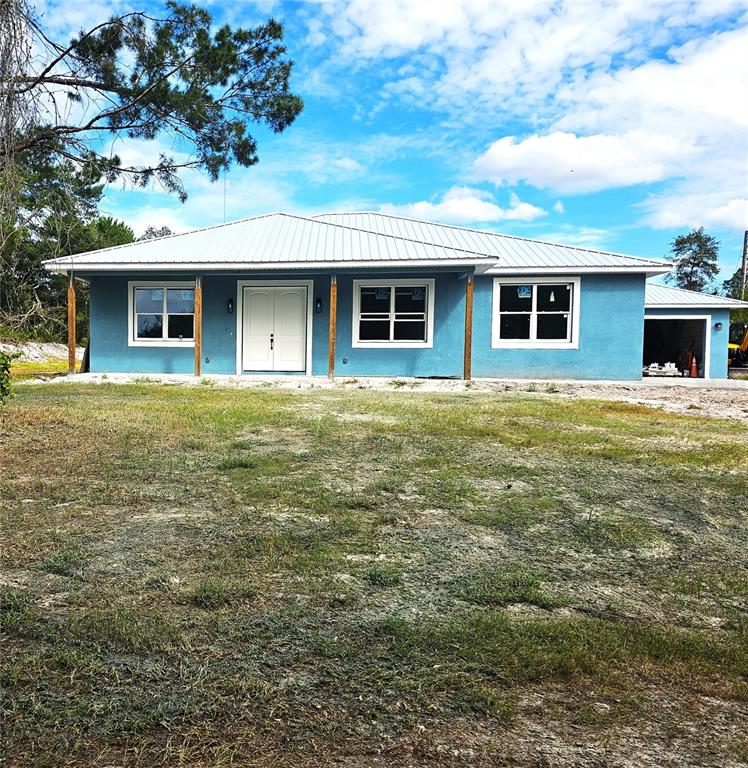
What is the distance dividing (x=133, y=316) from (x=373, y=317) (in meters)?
6.13

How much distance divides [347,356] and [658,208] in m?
44.9

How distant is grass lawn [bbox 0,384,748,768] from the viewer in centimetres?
146

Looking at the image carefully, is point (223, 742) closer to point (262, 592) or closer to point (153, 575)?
point (262, 592)

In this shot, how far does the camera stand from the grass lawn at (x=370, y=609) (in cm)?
146

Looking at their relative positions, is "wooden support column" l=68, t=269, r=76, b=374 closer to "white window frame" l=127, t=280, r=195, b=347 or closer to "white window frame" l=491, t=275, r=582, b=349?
"white window frame" l=127, t=280, r=195, b=347

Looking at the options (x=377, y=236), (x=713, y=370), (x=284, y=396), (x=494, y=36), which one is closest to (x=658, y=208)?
(x=713, y=370)

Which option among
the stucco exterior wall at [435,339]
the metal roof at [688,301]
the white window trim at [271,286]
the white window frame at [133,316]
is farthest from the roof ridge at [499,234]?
the white window frame at [133,316]

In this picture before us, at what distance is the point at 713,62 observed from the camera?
8.27m

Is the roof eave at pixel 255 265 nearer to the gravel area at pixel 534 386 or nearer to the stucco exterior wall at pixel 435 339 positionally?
the stucco exterior wall at pixel 435 339

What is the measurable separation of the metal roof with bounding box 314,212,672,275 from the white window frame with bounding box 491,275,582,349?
1.18 ft

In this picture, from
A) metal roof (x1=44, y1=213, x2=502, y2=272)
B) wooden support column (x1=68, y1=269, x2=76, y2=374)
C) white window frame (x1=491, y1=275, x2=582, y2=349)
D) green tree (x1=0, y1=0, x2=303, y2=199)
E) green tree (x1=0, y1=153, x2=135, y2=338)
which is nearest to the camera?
green tree (x1=0, y1=153, x2=135, y2=338)

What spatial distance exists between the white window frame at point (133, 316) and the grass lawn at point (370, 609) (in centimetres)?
1005

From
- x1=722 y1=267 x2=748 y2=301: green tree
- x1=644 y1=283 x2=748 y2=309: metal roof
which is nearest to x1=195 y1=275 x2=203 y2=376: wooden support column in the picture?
x1=644 y1=283 x2=748 y2=309: metal roof

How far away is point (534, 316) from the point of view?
1434cm
